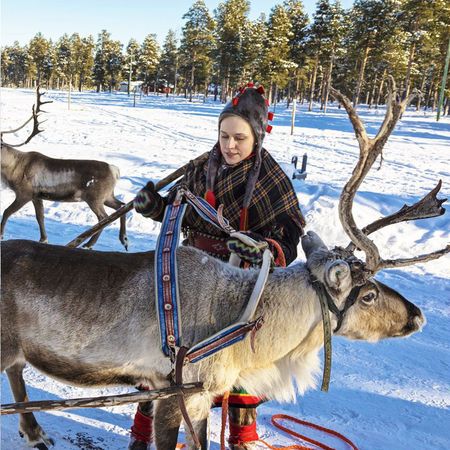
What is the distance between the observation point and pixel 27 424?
2.71 meters

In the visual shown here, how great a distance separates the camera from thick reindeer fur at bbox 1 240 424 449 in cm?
204

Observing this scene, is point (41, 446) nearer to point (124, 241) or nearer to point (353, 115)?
point (353, 115)

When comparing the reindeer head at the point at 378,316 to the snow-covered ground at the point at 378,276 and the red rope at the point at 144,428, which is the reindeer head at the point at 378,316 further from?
the red rope at the point at 144,428

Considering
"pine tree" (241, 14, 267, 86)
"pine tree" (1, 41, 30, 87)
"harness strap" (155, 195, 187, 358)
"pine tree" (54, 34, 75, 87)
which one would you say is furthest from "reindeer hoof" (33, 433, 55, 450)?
"pine tree" (1, 41, 30, 87)

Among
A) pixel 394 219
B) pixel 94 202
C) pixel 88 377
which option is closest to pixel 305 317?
pixel 394 219

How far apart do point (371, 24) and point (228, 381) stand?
3527 cm

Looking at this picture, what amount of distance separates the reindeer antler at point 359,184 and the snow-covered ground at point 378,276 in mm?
1510

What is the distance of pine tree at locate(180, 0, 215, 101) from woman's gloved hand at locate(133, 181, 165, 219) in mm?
43742

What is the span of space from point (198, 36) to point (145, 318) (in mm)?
48338

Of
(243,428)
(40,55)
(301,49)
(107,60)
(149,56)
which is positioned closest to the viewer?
(243,428)

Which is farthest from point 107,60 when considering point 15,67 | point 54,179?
point 54,179

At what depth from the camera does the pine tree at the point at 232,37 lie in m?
41.6

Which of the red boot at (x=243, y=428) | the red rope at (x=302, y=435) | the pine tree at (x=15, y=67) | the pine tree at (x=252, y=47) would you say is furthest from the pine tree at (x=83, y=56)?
the red boot at (x=243, y=428)

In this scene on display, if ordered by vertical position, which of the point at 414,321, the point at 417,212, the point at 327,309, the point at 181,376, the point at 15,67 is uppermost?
the point at 15,67
